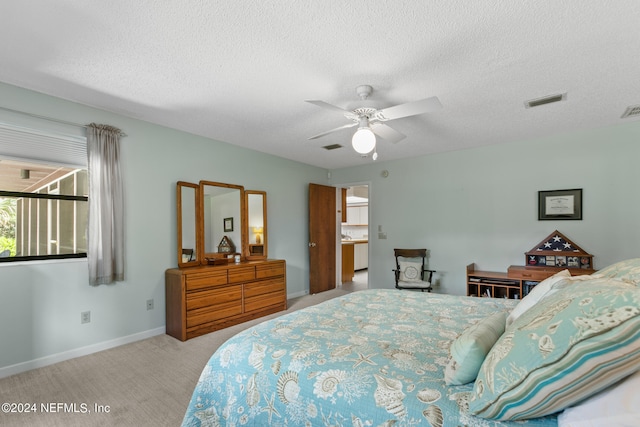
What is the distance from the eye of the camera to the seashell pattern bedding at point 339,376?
1.06m

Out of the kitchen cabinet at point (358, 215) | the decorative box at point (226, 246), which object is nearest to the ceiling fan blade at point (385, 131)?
the decorative box at point (226, 246)

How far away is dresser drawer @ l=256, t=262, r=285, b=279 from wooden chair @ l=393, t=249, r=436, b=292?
1785 mm

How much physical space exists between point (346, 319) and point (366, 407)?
85cm

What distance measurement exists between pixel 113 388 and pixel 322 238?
3.90 metres

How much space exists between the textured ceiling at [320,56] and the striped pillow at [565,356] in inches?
64.5

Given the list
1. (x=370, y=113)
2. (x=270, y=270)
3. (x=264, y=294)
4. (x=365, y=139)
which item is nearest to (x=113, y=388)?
(x=264, y=294)

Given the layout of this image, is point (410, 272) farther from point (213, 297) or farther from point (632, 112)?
point (632, 112)

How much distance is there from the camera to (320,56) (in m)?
2.16

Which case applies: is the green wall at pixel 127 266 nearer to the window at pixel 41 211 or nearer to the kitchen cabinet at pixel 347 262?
the window at pixel 41 211

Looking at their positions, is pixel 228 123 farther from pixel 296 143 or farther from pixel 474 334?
pixel 474 334

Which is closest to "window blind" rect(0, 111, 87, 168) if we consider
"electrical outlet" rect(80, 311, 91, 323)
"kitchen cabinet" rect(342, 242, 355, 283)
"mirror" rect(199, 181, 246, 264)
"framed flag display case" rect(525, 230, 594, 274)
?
"mirror" rect(199, 181, 246, 264)

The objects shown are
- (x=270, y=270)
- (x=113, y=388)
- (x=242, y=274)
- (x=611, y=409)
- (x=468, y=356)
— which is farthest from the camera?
(x=270, y=270)

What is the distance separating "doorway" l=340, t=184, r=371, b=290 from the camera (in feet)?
22.4

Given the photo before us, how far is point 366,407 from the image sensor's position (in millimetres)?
1096
